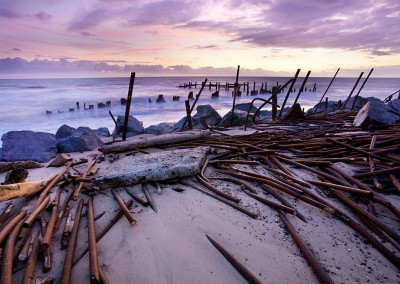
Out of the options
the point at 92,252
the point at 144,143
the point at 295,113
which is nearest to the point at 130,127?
the point at 144,143

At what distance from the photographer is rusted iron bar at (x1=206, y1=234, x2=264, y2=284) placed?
2203 millimetres

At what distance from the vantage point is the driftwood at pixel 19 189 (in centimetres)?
350

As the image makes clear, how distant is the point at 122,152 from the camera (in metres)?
6.31

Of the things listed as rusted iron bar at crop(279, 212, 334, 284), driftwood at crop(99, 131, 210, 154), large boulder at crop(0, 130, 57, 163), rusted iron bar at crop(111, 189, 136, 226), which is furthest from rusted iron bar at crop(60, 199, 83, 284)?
large boulder at crop(0, 130, 57, 163)

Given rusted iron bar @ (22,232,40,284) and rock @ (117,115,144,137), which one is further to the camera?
rock @ (117,115,144,137)

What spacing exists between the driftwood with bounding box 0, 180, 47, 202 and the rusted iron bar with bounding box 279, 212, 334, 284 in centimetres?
389

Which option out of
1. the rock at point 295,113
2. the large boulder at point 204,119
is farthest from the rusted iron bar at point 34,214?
the rock at point 295,113

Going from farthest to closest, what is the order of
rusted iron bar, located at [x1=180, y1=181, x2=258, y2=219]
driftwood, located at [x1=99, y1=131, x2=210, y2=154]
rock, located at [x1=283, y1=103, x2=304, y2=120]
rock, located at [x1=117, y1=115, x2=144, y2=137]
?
rock, located at [x1=117, y1=115, x2=144, y2=137], rock, located at [x1=283, y1=103, x2=304, y2=120], driftwood, located at [x1=99, y1=131, x2=210, y2=154], rusted iron bar, located at [x1=180, y1=181, x2=258, y2=219]

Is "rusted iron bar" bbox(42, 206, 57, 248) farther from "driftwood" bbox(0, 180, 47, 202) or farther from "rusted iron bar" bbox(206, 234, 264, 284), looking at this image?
"rusted iron bar" bbox(206, 234, 264, 284)

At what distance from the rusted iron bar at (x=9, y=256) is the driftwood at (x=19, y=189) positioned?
2.66 feet

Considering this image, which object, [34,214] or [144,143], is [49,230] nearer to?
[34,214]

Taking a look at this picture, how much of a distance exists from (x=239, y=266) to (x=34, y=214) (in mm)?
2592

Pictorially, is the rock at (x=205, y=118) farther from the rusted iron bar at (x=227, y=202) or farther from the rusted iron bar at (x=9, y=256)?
the rusted iron bar at (x=9, y=256)

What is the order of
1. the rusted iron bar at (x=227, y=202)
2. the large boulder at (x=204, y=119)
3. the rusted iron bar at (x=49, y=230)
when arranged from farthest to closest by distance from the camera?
the large boulder at (x=204, y=119)
the rusted iron bar at (x=227, y=202)
the rusted iron bar at (x=49, y=230)
